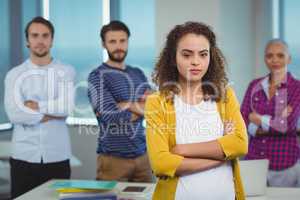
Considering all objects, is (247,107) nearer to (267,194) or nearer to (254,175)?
(267,194)

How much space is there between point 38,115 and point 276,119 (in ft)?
5.24

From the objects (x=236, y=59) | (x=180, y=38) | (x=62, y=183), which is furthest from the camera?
(x=236, y=59)

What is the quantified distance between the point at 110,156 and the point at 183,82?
63.4 inches

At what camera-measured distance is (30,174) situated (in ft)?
9.74

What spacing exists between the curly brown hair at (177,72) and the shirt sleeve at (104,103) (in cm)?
131

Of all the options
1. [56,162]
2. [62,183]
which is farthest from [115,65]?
[62,183]

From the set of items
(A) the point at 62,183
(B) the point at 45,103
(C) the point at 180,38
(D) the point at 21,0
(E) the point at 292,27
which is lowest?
(A) the point at 62,183

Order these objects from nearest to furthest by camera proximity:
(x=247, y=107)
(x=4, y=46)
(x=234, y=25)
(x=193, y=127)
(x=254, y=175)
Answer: (x=193, y=127) → (x=254, y=175) → (x=247, y=107) → (x=234, y=25) → (x=4, y=46)

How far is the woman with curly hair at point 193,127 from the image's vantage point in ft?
5.00

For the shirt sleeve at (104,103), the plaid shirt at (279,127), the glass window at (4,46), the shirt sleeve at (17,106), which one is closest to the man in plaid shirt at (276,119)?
the plaid shirt at (279,127)

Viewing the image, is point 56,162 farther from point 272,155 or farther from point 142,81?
point 272,155

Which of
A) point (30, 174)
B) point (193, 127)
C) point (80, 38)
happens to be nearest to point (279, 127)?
point (193, 127)

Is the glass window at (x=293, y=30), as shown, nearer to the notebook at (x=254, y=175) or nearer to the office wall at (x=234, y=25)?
the office wall at (x=234, y=25)

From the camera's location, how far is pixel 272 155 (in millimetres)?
2965
